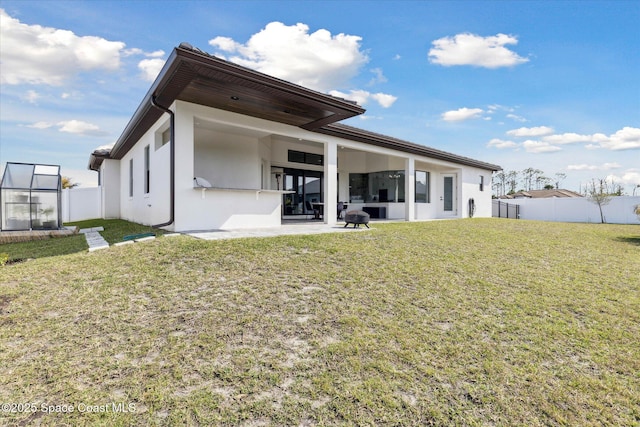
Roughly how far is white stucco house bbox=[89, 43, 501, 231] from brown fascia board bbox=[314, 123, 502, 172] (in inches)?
1.9

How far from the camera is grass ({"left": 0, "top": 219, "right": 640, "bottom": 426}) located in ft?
7.59

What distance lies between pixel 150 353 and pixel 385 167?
46.6ft

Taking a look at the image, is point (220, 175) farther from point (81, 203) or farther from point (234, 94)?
point (81, 203)

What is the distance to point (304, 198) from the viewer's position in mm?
14906

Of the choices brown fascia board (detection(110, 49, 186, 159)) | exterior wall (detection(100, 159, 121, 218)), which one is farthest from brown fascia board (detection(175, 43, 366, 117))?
exterior wall (detection(100, 159, 121, 218))

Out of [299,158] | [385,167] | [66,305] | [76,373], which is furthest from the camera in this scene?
[385,167]

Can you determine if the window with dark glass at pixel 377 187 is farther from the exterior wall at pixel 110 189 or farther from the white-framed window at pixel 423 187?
the exterior wall at pixel 110 189

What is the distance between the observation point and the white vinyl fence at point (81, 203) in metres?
16.4

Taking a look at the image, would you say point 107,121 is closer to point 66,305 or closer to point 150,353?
point 66,305

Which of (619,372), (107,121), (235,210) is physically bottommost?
(619,372)

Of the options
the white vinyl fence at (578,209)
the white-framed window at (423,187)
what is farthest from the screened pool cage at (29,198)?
the white vinyl fence at (578,209)

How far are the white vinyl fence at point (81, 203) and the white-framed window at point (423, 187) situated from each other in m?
16.6

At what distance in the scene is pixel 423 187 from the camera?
1669 cm

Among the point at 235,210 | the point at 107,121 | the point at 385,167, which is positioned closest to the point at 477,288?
the point at 235,210
